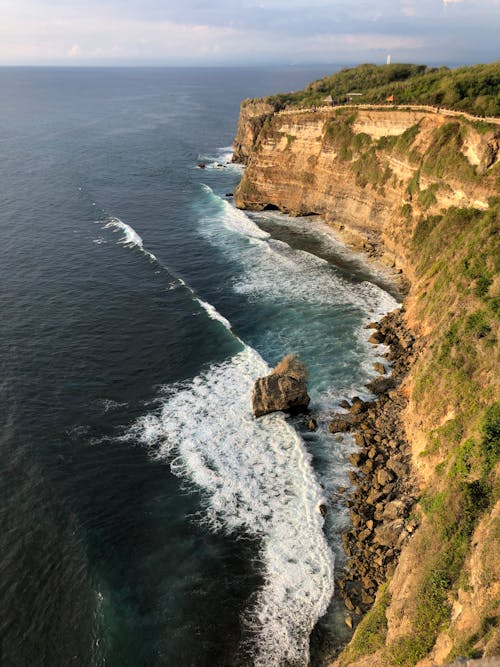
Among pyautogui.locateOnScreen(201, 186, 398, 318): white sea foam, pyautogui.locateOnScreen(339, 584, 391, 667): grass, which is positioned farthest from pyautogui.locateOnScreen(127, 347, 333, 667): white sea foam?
pyautogui.locateOnScreen(201, 186, 398, 318): white sea foam

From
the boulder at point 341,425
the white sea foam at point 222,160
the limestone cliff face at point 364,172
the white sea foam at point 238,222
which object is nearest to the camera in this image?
the boulder at point 341,425

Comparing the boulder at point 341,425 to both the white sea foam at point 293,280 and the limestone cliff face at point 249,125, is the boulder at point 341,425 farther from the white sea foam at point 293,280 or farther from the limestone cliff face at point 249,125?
the limestone cliff face at point 249,125

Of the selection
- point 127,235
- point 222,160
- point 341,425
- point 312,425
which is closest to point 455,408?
point 341,425

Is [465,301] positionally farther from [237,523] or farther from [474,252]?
[237,523]

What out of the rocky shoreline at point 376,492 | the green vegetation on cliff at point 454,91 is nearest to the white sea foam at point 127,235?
the rocky shoreline at point 376,492

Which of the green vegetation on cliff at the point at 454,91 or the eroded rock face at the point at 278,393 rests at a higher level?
the green vegetation on cliff at the point at 454,91

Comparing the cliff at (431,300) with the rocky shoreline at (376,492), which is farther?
the rocky shoreline at (376,492)

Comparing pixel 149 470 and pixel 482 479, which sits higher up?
pixel 482 479

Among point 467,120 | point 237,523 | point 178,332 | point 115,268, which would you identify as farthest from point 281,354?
point 467,120
